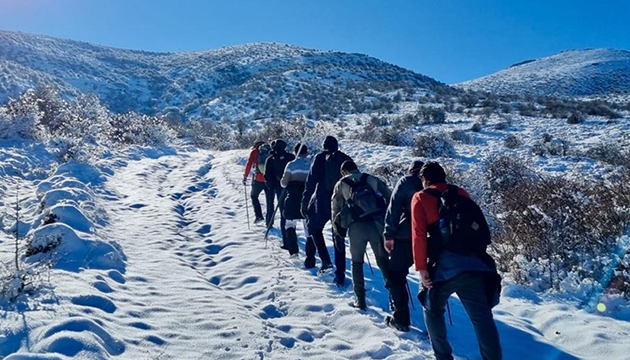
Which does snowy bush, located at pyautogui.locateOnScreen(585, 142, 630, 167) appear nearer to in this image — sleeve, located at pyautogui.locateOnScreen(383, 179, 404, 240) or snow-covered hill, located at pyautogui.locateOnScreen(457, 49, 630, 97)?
sleeve, located at pyautogui.locateOnScreen(383, 179, 404, 240)

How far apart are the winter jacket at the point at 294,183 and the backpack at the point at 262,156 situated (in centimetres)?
192

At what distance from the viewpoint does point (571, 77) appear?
69500mm

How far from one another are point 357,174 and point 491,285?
220cm

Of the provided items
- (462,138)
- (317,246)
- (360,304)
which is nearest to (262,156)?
(317,246)

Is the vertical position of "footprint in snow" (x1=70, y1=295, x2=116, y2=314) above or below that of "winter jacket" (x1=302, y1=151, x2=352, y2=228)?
below

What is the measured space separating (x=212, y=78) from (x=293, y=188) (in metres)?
61.6

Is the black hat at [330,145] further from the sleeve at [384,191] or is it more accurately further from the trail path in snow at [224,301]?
the trail path in snow at [224,301]

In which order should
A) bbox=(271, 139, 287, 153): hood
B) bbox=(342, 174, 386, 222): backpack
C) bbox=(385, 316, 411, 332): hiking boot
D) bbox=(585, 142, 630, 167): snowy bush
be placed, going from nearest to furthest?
bbox=(385, 316, 411, 332): hiking boot
bbox=(342, 174, 386, 222): backpack
bbox=(271, 139, 287, 153): hood
bbox=(585, 142, 630, 167): snowy bush

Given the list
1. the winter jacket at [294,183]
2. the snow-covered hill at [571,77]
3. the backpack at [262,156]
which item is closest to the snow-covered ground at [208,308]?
the winter jacket at [294,183]

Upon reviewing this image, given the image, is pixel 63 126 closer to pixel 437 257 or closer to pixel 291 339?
pixel 291 339

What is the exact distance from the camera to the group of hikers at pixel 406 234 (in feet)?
12.0

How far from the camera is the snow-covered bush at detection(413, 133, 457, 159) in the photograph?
19.0 metres

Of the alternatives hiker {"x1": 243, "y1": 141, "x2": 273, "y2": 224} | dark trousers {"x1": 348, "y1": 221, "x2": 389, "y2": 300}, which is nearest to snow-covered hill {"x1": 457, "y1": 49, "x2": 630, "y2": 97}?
hiker {"x1": 243, "y1": 141, "x2": 273, "y2": 224}

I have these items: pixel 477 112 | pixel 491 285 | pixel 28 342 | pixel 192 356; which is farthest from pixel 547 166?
pixel 477 112
